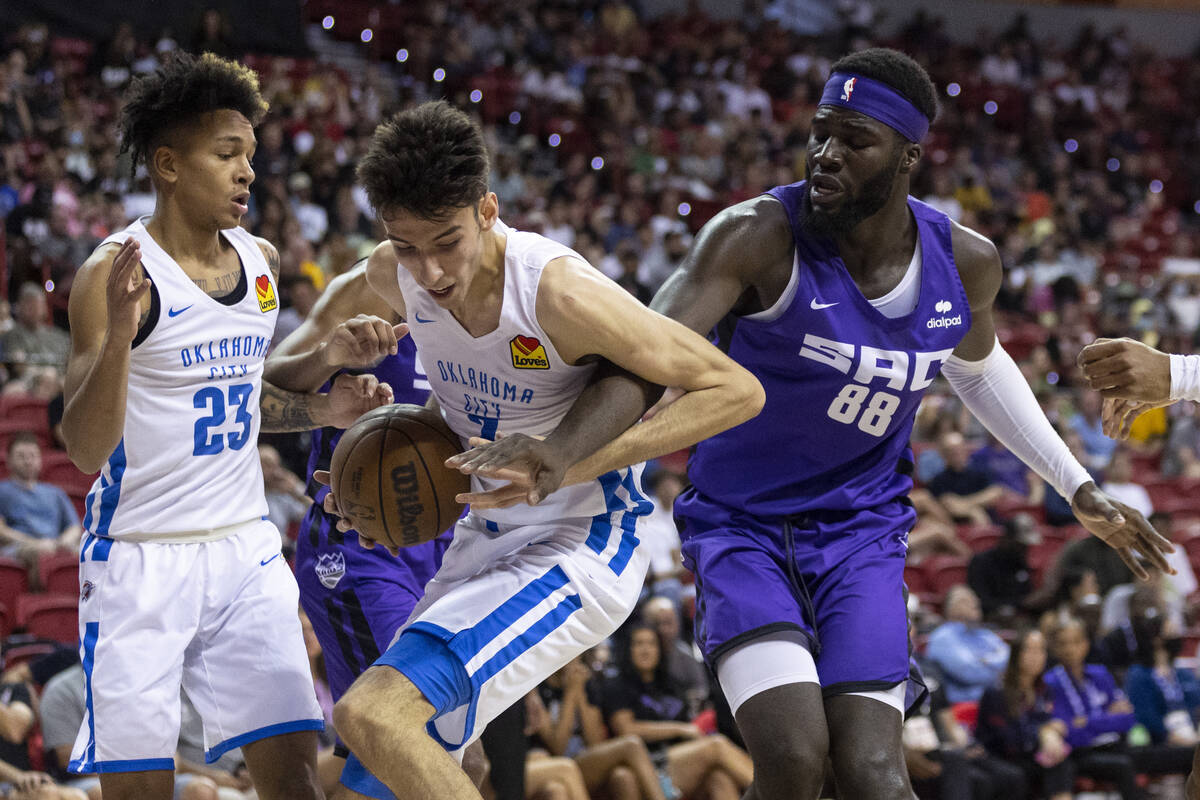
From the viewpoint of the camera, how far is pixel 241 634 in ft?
11.6

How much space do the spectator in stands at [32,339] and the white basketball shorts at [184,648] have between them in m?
5.90

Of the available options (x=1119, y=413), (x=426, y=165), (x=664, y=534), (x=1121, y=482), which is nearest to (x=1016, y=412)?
(x=1119, y=413)

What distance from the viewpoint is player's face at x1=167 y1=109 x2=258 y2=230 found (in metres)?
3.60

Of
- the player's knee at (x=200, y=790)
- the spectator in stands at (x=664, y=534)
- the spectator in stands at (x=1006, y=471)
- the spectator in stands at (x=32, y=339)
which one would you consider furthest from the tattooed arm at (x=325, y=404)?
the spectator in stands at (x=1006, y=471)

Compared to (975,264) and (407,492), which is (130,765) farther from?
(975,264)

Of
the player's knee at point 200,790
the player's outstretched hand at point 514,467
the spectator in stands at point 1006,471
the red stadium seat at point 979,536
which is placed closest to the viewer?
the player's outstretched hand at point 514,467

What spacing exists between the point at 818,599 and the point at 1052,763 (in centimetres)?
483

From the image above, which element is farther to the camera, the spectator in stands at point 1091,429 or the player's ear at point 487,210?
the spectator in stands at point 1091,429

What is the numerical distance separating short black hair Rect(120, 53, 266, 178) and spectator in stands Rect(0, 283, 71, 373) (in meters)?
5.70

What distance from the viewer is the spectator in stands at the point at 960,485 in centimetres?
1077

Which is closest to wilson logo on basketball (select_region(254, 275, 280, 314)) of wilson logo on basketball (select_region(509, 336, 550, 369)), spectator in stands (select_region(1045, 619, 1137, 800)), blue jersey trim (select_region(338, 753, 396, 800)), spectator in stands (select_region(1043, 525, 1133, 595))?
wilson logo on basketball (select_region(509, 336, 550, 369))

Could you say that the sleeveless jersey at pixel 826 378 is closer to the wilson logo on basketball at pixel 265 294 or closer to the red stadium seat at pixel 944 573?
the wilson logo on basketball at pixel 265 294

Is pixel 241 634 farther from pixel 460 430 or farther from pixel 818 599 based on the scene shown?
pixel 818 599

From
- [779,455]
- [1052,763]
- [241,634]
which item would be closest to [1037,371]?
[1052,763]
